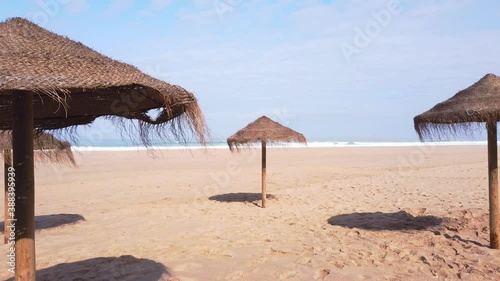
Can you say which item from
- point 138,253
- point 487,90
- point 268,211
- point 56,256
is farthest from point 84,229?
point 487,90

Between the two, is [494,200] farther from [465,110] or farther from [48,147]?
[48,147]

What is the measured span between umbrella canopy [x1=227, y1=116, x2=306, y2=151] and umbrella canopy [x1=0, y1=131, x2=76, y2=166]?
4.12 metres

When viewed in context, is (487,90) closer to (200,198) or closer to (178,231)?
(178,231)

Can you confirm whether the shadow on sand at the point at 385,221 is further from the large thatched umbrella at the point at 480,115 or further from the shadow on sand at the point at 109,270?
the shadow on sand at the point at 109,270

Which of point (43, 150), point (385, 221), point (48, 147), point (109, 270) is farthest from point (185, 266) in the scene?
point (385, 221)

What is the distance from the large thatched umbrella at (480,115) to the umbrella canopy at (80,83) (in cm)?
397

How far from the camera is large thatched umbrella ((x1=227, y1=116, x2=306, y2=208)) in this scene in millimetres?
9523

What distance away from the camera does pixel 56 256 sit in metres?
5.77

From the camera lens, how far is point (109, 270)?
499 centimetres

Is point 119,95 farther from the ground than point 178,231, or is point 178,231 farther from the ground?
point 119,95

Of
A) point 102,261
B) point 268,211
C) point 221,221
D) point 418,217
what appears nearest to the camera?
point 102,261

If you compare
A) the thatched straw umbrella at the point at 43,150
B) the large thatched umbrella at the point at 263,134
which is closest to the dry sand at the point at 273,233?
the thatched straw umbrella at the point at 43,150

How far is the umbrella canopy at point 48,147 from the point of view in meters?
5.82

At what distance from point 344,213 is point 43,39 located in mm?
7008
